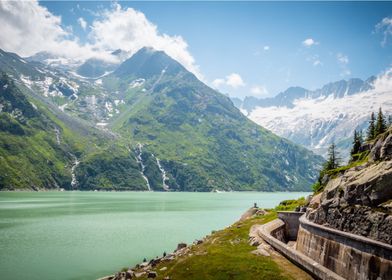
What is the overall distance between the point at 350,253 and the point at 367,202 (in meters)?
5.46

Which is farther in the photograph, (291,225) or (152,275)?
(291,225)

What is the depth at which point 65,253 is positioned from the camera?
69875 millimetres

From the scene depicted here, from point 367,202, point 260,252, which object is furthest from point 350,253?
point 260,252

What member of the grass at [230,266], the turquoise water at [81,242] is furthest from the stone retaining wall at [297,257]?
the turquoise water at [81,242]

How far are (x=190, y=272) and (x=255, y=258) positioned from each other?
778cm

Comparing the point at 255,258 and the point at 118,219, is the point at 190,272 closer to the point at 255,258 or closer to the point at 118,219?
the point at 255,258

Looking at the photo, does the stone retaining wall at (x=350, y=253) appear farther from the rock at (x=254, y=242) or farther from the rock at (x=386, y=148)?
the rock at (x=386, y=148)

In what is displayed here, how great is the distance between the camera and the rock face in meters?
29.6

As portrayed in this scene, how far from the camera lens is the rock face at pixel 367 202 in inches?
1165

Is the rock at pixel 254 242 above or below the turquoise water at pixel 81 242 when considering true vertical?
above

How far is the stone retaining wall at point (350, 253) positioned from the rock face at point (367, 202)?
1.35 m

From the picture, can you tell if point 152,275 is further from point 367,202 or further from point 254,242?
point 367,202

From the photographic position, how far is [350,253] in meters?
30.4

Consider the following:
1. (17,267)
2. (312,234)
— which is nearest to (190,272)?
(312,234)
